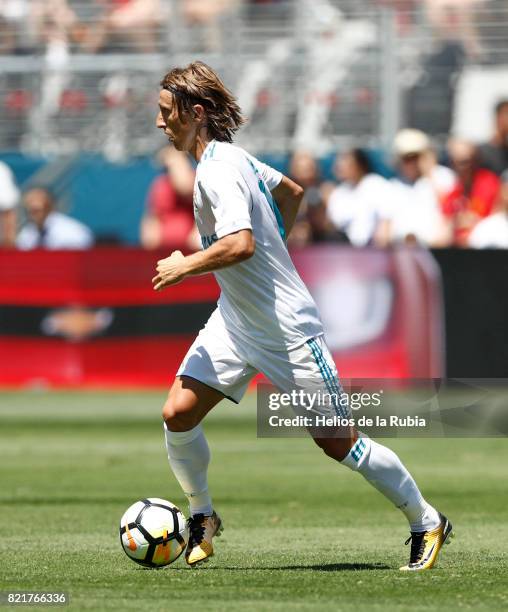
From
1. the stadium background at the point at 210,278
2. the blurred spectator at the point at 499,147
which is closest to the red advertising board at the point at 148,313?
the stadium background at the point at 210,278

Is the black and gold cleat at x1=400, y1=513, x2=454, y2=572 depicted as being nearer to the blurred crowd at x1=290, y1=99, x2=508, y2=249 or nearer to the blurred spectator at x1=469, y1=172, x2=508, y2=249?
the blurred spectator at x1=469, y1=172, x2=508, y2=249

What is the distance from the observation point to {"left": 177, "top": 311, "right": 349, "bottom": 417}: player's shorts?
711 cm

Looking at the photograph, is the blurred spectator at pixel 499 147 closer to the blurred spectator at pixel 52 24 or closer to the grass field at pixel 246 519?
the grass field at pixel 246 519

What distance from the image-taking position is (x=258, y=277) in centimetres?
713

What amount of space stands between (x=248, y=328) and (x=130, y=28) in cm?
1429

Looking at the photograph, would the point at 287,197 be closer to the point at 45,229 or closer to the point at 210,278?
the point at 210,278

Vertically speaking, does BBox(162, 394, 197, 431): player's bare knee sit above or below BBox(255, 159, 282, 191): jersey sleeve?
below

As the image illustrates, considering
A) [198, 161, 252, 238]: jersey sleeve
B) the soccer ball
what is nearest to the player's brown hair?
[198, 161, 252, 238]: jersey sleeve

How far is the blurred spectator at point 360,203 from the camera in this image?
17.7 m

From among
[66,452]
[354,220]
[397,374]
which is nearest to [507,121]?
[354,220]

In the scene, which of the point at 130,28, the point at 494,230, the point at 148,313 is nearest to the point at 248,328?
the point at 148,313

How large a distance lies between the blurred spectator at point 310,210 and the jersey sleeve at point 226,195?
1049cm

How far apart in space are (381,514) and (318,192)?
8.91 metres

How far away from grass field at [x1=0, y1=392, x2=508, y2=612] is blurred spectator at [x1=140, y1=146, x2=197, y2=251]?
9.04ft
